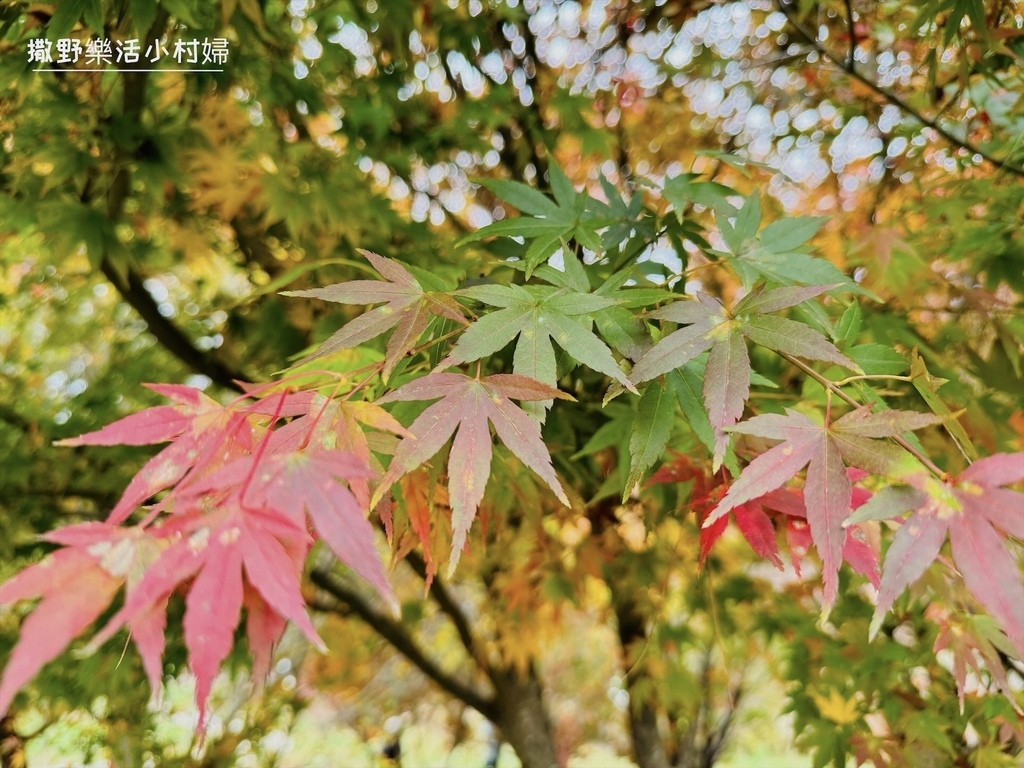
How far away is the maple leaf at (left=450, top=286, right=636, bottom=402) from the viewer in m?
Result: 0.64

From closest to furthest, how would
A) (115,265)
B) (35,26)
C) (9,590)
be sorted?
(9,590)
(35,26)
(115,265)

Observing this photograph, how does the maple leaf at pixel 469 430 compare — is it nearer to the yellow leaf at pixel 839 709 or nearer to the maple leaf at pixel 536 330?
the maple leaf at pixel 536 330

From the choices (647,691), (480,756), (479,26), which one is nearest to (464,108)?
(479,26)

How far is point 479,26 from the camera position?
5.95ft

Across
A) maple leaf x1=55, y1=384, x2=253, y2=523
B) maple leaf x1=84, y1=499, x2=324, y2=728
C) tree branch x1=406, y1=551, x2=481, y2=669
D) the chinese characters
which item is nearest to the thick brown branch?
the chinese characters

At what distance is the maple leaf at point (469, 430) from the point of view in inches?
23.2

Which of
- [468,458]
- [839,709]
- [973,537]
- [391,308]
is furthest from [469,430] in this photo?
[839,709]

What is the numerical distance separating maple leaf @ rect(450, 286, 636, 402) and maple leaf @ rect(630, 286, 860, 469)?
5cm

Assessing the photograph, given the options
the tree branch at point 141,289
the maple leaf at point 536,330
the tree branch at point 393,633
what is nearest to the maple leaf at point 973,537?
the maple leaf at point 536,330

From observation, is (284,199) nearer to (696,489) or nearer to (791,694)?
(696,489)

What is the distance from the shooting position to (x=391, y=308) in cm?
68

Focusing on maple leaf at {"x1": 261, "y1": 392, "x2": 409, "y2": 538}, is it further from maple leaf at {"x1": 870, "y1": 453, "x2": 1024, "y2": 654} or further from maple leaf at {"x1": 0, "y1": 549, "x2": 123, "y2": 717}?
maple leaf at {"x1": 870, "y1": 453, "x2": 1024, "y2": 654}

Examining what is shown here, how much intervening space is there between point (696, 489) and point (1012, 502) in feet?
1.47

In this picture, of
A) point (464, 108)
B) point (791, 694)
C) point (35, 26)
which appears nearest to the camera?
point (35, 26)
